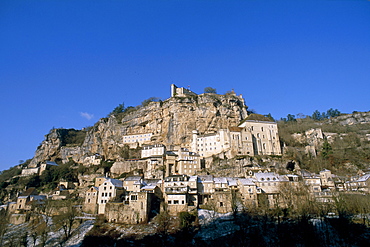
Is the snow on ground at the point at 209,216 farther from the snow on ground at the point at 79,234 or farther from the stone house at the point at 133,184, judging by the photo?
the snow on ground at the point at 79,234

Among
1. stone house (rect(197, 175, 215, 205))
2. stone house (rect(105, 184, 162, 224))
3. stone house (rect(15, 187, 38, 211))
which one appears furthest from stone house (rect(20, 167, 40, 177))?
stone house (rect(197, 175, 215, 205))

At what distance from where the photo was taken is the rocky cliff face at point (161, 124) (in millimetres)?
81062

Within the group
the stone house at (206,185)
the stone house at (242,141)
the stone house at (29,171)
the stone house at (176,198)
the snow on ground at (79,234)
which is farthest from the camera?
the stone house at (29,171)

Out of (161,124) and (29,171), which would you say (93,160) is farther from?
(161,124)

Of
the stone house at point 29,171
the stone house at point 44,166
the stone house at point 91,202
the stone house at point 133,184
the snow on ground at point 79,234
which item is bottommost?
the snow on ground at point 79,234

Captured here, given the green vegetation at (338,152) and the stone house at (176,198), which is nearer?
the stone house at (176,198)

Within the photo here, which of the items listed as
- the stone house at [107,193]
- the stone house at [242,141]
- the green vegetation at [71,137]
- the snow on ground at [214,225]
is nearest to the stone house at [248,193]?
the snow on ground at [214,225]

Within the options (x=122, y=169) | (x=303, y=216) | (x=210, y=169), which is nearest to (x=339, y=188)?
(x=303, y=216)

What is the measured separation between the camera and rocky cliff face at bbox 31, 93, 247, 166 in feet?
266

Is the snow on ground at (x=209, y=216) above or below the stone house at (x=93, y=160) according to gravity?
below

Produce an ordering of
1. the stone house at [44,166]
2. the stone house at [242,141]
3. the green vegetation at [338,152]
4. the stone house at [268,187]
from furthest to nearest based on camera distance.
Result: the stone house at [44,166] < the stone house at [242,141] < the green vegetation at [338,152] < the stone house at [268,187]

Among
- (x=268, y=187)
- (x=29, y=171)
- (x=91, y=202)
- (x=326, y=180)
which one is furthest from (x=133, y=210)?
(x=29, y=171)

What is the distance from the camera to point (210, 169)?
63.6m

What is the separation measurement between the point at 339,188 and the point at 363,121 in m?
60.7
